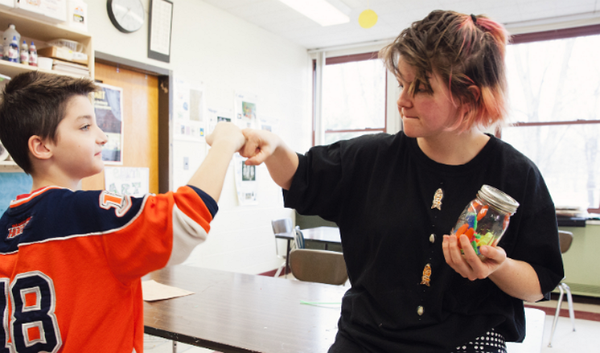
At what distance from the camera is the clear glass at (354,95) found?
5887 mm

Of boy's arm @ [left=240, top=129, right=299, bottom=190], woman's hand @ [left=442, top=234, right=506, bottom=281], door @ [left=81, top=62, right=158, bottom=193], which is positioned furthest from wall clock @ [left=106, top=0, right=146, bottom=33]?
woman's hand @ [left=442, top=234, right=506, bottom=281]

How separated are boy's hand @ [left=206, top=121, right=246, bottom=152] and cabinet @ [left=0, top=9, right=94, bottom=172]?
1889 mm

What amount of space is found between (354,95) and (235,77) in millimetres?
1973

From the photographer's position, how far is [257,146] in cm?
108

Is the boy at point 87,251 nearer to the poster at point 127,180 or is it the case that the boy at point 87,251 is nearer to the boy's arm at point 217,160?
the boy's arm at point 217,160

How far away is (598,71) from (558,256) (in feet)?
15.6

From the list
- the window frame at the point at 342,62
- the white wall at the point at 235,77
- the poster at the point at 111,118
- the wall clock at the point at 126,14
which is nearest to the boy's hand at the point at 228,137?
the poster at the point at 111,118

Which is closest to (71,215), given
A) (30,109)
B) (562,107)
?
(30,109)

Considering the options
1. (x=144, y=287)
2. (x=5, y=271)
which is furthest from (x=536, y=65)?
(x=5, y=271)

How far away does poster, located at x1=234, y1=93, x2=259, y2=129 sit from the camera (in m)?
4.85

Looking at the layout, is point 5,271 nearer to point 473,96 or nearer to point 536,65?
point 473,96

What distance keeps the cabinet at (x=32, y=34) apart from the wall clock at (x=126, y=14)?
800mm

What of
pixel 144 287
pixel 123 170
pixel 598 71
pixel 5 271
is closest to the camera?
pixel 5 271

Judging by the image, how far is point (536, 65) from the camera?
4918mm
